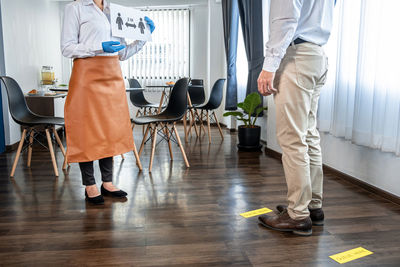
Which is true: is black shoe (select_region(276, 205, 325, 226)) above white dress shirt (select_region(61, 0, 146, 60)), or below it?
below

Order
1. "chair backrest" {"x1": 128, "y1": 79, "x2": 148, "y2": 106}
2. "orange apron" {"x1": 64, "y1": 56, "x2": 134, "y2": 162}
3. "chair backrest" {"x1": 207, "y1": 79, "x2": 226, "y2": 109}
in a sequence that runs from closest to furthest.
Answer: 1. "orange apron" {"x1": 64, "y1": 56, "x2": 134, "y2": 162}
2. "chair backrest" {"x1": 207, "y1": 79, "x2": 226, "y2": 109}
3. "chair backrest" {"x1": 128, "y1": 79, "x2": 148, "y2": 106}

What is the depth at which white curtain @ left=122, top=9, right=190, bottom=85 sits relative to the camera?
750 centimetres

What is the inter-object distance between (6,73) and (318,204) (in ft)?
13.5

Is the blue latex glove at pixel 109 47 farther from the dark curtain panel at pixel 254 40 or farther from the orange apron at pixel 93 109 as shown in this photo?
the dark curtain panel at pixel 254 40

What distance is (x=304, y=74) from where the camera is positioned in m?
1.83

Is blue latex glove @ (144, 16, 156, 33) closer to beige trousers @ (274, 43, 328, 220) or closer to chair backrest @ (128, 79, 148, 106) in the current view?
beige trousers @ (274, 43, 328, 220)

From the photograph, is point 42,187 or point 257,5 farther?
point 257,5

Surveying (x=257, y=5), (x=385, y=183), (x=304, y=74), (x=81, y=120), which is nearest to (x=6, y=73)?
(x=81, y=120)

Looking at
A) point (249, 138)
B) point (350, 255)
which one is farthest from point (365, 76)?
point (249, 138)

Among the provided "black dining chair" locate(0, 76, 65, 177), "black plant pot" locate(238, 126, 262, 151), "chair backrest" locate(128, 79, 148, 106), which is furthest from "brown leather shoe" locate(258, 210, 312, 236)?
"chair backrest" locate(128, 79, 148, 106)

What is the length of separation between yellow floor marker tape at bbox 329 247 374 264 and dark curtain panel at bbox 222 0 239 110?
3.94 m

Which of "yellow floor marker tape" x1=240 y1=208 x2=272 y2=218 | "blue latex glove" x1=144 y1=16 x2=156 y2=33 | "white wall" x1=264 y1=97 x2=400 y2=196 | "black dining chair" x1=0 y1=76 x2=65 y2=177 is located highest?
"blue latex glove" x1=144 y1=16 x2=156 y2=33

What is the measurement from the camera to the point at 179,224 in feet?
7.02

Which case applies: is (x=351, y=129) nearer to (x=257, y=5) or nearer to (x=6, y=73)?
(x=257, y=5)
